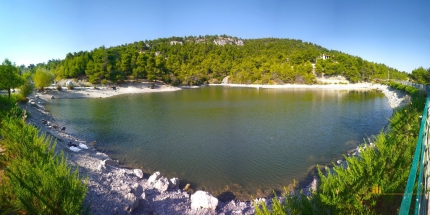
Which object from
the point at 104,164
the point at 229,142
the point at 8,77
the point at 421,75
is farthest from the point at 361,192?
the point at 421,75

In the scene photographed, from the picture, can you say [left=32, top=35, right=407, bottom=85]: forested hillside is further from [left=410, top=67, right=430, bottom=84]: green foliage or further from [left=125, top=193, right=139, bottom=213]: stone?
[left=125, top=193, right=139, bottom=213]: stone

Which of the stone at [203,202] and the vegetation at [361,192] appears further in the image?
the stone at [203,202]

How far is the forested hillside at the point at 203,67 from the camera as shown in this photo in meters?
62.3

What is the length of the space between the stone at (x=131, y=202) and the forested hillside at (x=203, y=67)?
188 feet

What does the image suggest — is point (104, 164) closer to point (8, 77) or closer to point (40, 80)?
point (8, 77)

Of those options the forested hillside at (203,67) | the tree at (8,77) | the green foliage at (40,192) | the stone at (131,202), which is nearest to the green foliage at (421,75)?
the forested hillside at (203,67)

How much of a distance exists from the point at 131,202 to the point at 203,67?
299 feet

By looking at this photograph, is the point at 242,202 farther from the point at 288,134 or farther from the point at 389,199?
the point at 288,134

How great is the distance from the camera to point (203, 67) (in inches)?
3797

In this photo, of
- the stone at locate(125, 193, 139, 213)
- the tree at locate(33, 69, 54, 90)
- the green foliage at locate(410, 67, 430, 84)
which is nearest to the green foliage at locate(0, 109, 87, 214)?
the stone at locate(125, 193, 139, 213)

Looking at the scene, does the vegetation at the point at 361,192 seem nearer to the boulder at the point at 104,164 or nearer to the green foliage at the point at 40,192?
the green foliage at the point at 40,192

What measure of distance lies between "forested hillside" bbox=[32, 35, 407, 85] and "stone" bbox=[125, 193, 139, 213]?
188ft

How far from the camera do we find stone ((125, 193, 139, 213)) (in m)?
7.34

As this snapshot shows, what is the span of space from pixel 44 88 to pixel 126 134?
37.4m
